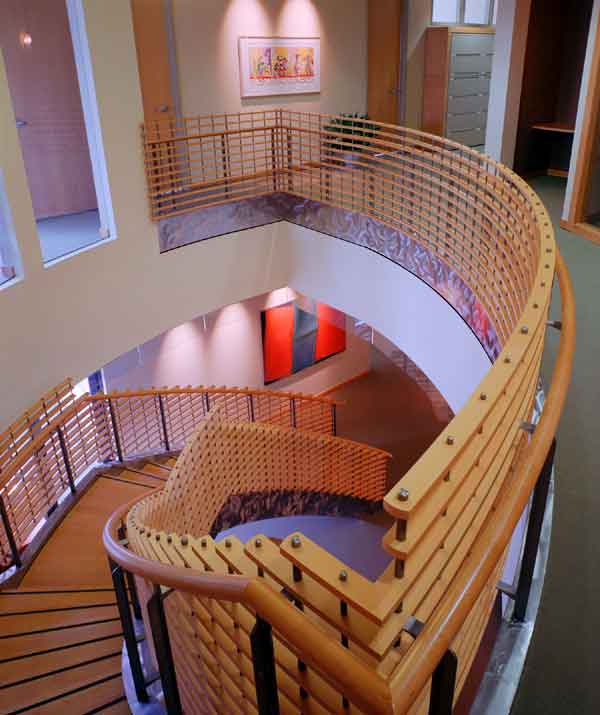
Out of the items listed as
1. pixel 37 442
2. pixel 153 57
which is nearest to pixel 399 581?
pixel 37 442

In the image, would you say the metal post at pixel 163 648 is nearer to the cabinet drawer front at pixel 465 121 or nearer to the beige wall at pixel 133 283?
the beige wall at pixel 133 283

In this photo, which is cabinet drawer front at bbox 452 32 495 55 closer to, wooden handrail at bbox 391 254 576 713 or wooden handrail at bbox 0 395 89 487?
wooden handrail at bbox 0 395 89 487

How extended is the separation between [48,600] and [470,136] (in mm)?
11791

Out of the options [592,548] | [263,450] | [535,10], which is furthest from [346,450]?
[592,548]

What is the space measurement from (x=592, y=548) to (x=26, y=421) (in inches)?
200

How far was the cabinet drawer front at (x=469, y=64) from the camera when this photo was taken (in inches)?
473

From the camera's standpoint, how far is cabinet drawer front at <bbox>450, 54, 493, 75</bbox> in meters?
12.0

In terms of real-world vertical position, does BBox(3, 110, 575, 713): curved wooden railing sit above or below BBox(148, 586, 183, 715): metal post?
above

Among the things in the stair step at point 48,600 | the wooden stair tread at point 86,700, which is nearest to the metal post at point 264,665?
the wooden stair tread at point 86,700

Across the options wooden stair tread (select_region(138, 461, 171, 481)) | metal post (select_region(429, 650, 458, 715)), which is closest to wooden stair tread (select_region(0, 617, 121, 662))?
wooden stair tread (select_region(138, 461, 171, 481))

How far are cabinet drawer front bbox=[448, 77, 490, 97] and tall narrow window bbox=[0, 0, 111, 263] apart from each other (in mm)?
8051

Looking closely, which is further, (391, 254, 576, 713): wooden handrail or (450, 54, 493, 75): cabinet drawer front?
(450, 54, 493, 75): cabinet drawer front

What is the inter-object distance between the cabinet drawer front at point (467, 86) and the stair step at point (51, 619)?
444 inches

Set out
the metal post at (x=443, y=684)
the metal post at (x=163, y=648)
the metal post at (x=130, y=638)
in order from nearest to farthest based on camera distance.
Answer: the metal post at (x=443, y=684) < the metal post at (x=163, y=648) < the metal post at (x=130, y=638)
